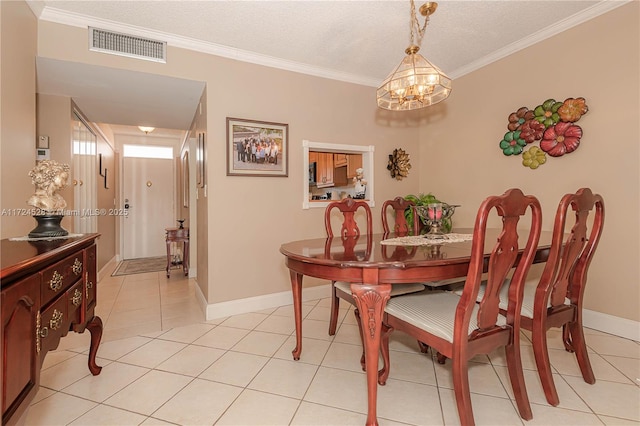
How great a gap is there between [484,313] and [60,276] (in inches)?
72.4

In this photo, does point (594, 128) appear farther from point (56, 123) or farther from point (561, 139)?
point (56, 123)

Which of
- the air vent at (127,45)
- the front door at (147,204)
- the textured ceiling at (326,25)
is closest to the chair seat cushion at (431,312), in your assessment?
the textured ceiling at (326,25)

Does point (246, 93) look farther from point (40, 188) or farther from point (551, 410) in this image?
point (551, 410)

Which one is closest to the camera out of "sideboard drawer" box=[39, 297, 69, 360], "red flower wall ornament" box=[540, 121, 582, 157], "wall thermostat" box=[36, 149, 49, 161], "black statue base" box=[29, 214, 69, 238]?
"sideboard drawer" box=[39, 297, 69, 360]

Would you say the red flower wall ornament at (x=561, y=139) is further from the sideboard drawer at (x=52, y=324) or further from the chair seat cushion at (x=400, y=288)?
the sideboard drawer at (x=52, y=324)

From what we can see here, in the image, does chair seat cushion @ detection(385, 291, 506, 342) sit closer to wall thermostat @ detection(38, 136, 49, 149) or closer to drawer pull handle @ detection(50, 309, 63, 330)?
drawer pull handle @ detection(50, 309, 63, 330)

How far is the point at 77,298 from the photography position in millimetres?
1511

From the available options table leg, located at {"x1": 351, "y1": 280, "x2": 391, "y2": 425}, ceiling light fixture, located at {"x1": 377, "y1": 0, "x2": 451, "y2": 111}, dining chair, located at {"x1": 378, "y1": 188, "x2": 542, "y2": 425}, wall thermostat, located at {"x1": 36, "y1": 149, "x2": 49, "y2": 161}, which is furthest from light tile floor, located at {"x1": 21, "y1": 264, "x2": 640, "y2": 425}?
ceiling light fixture, located at {"x1": 377, "y1": 0, "x2": 451, "y2": 111}

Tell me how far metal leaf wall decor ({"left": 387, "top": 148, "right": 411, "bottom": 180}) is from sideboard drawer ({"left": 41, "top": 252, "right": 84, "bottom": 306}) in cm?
317

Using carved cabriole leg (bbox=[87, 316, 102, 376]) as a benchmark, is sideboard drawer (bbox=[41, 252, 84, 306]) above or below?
above

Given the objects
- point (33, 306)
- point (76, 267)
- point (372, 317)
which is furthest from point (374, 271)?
point (76, 267)

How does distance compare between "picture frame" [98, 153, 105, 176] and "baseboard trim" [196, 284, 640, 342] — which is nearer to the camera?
"baseboard trim" [196, 284, 640, 342]

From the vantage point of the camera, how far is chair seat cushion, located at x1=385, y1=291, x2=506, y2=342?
1303mm

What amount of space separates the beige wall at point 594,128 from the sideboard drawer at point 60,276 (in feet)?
11.6
